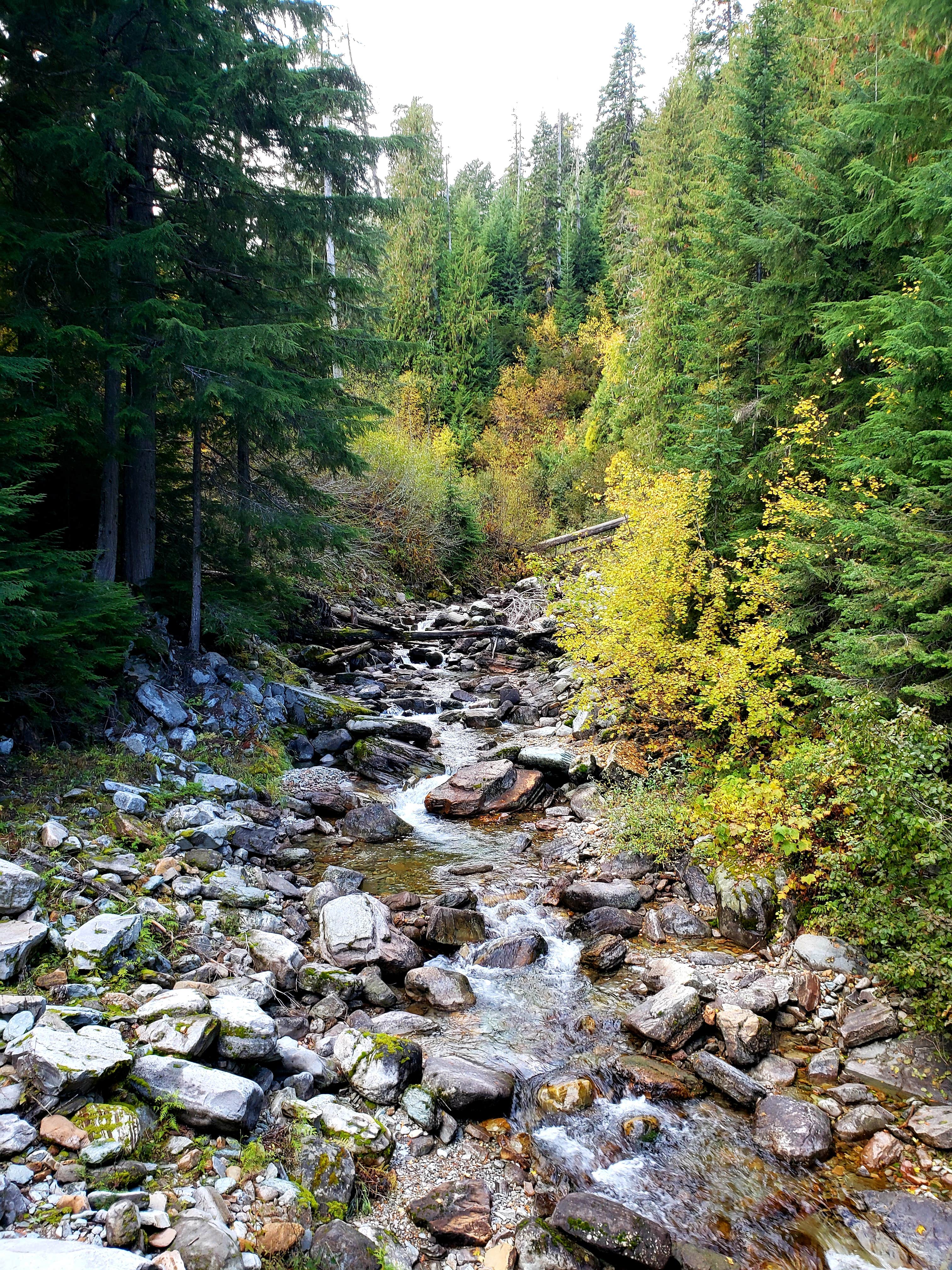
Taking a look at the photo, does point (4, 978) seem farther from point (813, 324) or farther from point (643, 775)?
point (813, 324)

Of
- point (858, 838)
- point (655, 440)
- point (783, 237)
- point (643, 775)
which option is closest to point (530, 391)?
point (655, 440)

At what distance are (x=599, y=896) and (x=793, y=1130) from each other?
3406 millimetres

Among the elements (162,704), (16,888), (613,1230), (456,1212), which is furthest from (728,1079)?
(162,704)

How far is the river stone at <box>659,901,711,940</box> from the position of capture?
788 cm

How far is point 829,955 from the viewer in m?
6.81

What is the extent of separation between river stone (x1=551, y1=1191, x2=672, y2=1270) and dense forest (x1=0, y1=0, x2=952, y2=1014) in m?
2.93

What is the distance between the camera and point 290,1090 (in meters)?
4.94

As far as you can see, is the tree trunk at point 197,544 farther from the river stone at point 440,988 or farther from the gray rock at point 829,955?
the gray rock at point 829,955

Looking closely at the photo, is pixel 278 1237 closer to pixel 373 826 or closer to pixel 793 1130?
pixel 793 1130

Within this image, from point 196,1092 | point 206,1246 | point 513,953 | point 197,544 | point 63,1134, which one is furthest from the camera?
point 197,544

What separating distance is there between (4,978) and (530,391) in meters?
42.4

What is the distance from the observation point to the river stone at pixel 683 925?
25.8 ft

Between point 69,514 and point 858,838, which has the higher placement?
point 69,514

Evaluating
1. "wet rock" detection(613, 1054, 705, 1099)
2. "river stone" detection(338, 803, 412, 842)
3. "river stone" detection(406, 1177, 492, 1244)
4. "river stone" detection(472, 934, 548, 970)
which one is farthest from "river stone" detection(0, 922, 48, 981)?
"river stone" detection(338, 803, 412, 842)
